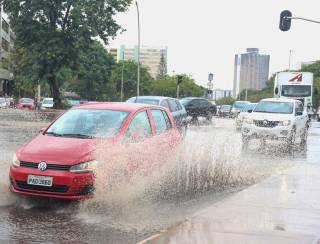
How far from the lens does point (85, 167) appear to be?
8.02m

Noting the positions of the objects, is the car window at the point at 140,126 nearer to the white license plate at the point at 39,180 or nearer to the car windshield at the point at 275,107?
the white license plate at the point at 39,180

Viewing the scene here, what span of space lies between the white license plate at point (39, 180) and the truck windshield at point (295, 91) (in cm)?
3338

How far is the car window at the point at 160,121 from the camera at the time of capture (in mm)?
10055

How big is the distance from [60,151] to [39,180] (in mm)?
497

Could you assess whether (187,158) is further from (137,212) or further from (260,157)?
(260,157)

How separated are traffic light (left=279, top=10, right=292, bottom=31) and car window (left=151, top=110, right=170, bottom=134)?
20.1 meters

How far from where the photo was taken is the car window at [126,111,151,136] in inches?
363

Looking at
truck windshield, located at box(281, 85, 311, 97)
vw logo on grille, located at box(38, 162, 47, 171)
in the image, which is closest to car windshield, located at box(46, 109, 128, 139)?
vw logo on grille, located at box(38, 162, 47, 171)

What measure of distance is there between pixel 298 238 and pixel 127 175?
2.71 m

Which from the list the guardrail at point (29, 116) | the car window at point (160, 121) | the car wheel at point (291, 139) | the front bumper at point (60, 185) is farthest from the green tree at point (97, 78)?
the front bumper at point (60, 185)

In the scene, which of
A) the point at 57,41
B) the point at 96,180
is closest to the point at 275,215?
the point at 96,180

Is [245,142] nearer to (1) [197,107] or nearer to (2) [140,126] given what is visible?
(2) [140,126]

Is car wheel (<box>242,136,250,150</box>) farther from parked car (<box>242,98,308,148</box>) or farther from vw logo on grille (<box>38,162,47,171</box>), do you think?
vw logo on grille (<box>38,162,47,171</box>)

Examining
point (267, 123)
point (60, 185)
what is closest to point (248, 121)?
point (267, 123)
